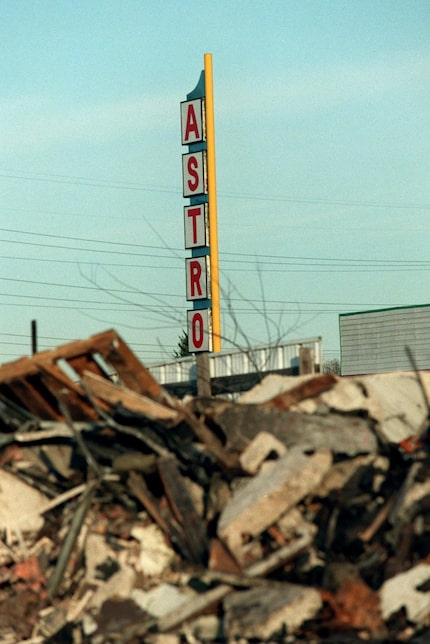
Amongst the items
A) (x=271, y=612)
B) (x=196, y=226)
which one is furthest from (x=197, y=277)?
(x=271, y=612)

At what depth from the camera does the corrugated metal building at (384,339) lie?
3170 cm

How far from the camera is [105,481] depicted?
8781 mm

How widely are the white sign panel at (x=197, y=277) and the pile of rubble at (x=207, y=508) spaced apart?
12.9 m

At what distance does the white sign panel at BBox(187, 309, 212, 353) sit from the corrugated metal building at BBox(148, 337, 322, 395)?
2579mm

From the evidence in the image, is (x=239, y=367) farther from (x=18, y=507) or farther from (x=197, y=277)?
(x=18, y=507)

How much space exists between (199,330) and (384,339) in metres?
11.0

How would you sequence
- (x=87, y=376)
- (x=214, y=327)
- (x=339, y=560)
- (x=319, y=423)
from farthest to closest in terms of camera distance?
1. (x=214, y=327)
2. (x=87, y=376)
3. (x=319, y=423)
4. (x=339, y=560)

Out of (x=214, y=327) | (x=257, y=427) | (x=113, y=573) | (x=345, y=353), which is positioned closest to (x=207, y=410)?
(x=257, y=427)

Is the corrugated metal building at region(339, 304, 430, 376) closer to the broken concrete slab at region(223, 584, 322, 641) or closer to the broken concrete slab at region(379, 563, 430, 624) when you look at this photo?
the broken concrete slab at region(379, 563, 430, 624)

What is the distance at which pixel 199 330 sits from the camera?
22797 millimetres

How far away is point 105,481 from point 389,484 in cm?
251

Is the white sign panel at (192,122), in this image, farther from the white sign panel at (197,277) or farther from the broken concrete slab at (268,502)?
the broken concrete slab at (268,502)

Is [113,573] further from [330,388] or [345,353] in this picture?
[345,353]

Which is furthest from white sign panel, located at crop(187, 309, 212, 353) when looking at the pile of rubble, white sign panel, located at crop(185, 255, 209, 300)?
the pile of rubble
